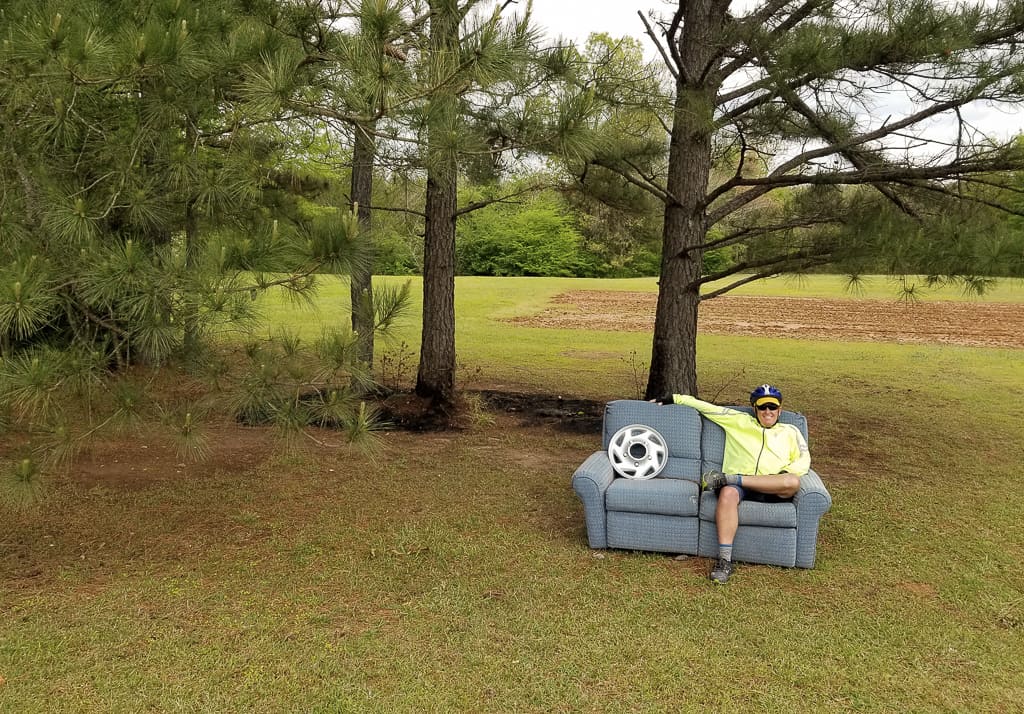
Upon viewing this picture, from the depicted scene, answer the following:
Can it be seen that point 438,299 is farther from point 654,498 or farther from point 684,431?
point 654,498

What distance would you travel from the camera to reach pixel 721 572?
3.98 m

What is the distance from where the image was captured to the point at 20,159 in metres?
3.43

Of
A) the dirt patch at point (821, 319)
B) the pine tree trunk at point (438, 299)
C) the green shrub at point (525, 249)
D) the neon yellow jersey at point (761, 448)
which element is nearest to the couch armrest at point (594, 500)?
the neon yellow jersey at point (761, 448)

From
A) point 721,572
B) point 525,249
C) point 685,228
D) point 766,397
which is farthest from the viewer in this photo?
point 525,249

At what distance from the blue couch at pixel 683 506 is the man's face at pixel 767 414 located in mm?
306

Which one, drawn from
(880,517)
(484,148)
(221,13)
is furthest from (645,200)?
(221,13)

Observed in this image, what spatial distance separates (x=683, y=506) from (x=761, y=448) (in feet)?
1.68

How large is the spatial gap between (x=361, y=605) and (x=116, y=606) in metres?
1.09

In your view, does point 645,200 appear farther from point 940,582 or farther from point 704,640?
point 704,640

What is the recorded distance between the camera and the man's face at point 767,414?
425 centimetres

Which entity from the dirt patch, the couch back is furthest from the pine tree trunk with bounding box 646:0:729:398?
→ the dirt patch

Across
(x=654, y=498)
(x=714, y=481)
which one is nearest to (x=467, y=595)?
(x=654, y=498)

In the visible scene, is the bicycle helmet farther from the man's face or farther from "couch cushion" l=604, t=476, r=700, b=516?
"couch cushion" l=604, t=476, r=700, b=516

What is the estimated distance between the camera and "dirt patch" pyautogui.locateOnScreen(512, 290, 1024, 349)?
16448mm
